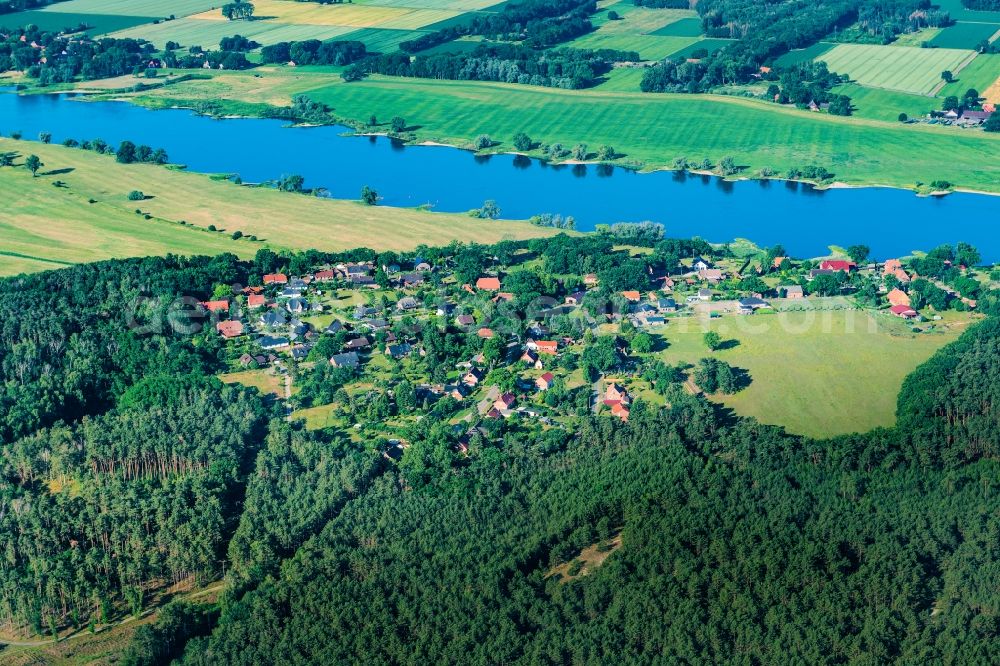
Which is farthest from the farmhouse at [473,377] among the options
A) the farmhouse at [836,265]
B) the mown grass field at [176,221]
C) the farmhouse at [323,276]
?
the farmhouse at [836,265]

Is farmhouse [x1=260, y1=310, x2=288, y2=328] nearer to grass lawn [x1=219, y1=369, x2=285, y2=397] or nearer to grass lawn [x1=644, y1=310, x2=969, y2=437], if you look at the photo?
grass lawn [x1=219, y1=369, x2=285, y2=397]


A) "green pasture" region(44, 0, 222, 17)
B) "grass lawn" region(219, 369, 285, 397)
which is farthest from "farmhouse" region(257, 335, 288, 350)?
"green pasture" region(44, 0, 222, 17)

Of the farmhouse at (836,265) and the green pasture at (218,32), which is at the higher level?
the green pasture at (218,32)

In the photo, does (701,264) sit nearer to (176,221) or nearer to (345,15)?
(176,221)

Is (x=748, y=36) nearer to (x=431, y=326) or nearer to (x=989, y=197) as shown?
(x=989, y=197)

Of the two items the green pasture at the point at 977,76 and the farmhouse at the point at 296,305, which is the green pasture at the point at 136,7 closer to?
the green pasture at the point at 977,76

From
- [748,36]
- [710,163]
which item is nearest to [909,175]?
[710,163]
